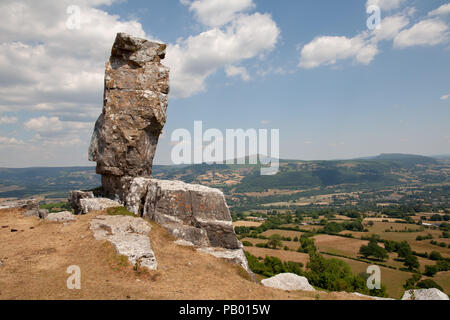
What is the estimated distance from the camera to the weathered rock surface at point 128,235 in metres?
11.4

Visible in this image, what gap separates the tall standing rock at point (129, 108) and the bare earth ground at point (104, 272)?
5.72 meters

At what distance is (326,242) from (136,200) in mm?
90384

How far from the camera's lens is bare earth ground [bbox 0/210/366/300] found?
29.5 feet

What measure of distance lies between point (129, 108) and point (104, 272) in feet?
40.1

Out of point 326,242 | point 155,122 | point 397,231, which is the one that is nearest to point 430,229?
point 397,231

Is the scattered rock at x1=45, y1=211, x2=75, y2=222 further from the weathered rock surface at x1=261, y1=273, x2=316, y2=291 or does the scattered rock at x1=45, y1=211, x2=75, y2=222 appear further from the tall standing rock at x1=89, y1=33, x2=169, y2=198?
the weathered rock surface at x1=261, y1=273, x2=316, y2=291

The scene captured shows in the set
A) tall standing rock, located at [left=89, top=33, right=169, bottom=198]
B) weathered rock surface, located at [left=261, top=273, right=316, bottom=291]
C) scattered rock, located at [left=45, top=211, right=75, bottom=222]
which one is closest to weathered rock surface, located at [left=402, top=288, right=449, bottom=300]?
weathered rock surface, located at [left=261, top=273, right=316, bottom=291]

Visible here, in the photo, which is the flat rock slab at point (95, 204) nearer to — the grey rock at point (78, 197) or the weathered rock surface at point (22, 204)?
the grey rock at point (78, 197)

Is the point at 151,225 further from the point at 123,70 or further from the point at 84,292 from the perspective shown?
the point at 123,70

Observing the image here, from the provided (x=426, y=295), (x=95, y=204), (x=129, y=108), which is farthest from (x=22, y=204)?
(x=426, y=295)

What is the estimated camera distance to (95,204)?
59.7ft

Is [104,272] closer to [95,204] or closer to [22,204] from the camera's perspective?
[95,204]
